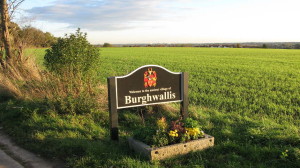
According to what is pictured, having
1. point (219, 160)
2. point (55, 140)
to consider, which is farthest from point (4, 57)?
point (219, 160)

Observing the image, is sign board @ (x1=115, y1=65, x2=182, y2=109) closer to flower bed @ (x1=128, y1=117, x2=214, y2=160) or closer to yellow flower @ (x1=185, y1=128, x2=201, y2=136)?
flower bed @ (x1=128, y1=117, x2=214, y2=160)

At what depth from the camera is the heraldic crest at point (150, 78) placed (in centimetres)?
552

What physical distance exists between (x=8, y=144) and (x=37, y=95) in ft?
9.67

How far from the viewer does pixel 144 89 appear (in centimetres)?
552

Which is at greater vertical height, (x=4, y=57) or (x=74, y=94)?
(x=4, y=57)

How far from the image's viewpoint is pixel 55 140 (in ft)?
17.1

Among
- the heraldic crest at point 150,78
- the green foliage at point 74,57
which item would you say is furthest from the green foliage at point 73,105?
the heraldic crest at point 150,78

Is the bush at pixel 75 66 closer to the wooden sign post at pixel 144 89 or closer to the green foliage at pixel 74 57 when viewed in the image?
the green foliage at pixel 74 57

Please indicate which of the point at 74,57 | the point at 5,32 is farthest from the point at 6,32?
the point at 74,57

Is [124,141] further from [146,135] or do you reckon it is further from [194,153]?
[194,153]

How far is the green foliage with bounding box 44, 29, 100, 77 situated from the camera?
8164 mm

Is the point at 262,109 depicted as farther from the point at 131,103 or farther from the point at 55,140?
the point at 55,140

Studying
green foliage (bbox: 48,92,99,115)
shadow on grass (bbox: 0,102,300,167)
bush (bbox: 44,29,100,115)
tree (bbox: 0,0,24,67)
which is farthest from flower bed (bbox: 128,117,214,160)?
tree (bbox: 0,0,24,67)

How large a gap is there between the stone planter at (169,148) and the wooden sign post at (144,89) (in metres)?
0.78
